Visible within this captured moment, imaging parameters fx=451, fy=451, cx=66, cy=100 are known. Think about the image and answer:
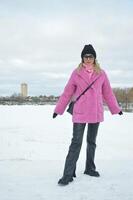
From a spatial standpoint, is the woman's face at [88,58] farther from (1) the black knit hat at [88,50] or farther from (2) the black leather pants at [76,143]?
(2) the black leather pants at [76,143]

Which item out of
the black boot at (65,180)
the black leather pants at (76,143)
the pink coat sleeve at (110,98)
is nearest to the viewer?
the black boot at (65,180)

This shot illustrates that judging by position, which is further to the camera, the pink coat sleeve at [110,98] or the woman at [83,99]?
the pink coat sleeve at [110,98]

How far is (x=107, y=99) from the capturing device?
5.95 metres

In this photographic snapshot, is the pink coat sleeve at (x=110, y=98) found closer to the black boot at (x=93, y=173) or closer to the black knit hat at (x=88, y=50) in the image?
the black knit hat at (x=88, y=50)

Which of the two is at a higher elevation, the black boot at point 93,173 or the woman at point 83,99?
the woman at point 83,99

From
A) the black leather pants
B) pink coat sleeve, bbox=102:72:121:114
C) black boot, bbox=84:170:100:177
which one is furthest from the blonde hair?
black boot, bbox=84:170:100:177

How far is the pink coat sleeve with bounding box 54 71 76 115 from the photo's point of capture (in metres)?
5.71

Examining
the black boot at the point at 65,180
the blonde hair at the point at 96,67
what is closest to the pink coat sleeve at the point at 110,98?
the blonde hair at the point at 96,67

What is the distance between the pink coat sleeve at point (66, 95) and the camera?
225 inches

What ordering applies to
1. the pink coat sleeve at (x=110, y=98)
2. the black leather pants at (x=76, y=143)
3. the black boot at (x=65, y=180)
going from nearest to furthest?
the black boot at (x=65, y=180), the black leather pants at (x=76, y=143), the pink coat sleeve at (x=110, y=98)

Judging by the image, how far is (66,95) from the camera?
573 cm

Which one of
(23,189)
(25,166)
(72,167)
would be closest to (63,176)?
(72,167)

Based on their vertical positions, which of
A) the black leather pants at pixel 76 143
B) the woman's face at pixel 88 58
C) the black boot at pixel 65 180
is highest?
the woman's face at pixel 88 58

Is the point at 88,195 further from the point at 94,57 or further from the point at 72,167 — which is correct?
the point at 94,57
